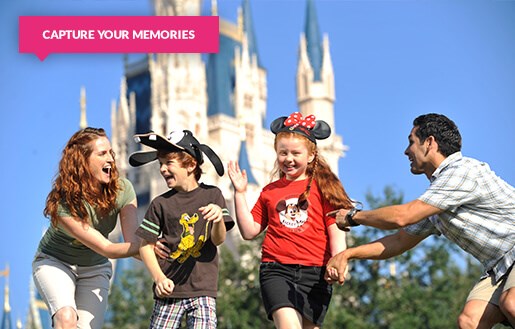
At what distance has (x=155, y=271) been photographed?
5668mm

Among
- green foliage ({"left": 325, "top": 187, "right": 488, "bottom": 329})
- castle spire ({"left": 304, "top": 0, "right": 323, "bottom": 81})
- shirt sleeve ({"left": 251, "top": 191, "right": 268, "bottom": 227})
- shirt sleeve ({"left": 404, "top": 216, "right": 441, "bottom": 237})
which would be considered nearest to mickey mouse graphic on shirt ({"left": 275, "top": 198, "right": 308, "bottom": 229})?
shirt sleeve ({"left": 251, "top": 191, "right": 268, "bottom": 227})

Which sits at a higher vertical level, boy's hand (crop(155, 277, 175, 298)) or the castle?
the castle

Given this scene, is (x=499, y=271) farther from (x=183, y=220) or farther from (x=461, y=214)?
(x=183, y=220)

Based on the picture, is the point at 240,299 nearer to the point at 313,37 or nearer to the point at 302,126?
the point at 302,126

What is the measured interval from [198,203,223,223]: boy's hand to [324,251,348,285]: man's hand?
69 cm

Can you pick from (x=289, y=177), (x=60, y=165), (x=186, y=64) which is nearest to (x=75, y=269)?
(x=60, y=165)

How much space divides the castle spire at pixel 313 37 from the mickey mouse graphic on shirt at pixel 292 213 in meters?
61.6

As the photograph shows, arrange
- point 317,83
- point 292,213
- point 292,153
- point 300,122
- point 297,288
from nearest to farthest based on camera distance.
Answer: point 297,288
point 292,213
point 292,153
point 300,122
point 317,83

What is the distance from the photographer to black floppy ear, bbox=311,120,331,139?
6196mm

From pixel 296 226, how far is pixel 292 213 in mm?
86

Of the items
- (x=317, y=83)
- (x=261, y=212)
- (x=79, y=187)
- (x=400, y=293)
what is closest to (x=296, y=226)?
(x=261, y=212)

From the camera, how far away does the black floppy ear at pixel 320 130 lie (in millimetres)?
6196

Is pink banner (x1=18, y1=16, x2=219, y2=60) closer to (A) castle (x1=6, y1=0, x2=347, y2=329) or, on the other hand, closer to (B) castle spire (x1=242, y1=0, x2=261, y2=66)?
(A) castle (x1=6, y1=0, x2=347, y2=329)

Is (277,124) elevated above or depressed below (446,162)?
above
